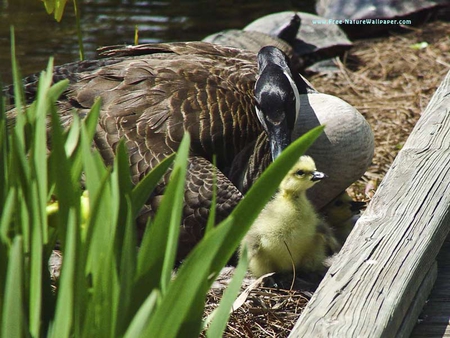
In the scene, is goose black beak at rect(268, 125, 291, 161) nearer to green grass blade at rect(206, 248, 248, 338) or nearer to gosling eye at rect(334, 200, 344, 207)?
gosling eye at rect(334, 200, 344, 207)

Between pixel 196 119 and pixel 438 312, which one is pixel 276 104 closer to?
pixel 196 119

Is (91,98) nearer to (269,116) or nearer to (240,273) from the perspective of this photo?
(269,116)

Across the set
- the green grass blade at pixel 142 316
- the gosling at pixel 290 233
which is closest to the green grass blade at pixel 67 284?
the green grass blade at pixel 142 316

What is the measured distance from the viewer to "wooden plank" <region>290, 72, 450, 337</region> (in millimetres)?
2070

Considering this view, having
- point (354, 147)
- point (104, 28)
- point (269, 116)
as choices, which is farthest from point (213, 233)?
point (104, 28)

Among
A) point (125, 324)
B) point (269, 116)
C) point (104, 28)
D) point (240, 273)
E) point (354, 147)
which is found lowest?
point (104, 28)

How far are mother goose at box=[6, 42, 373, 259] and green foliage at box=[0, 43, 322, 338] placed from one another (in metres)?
2.00

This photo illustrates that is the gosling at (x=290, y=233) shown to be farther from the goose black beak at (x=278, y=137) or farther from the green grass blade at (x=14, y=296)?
the green grass blade at (x=14, y=296)

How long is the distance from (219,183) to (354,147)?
102cm

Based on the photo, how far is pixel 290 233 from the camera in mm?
3469

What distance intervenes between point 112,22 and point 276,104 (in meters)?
4.87

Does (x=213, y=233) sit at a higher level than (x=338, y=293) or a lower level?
higher

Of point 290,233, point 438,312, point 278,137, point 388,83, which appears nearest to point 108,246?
point 438,312

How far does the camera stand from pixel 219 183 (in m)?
3.65
